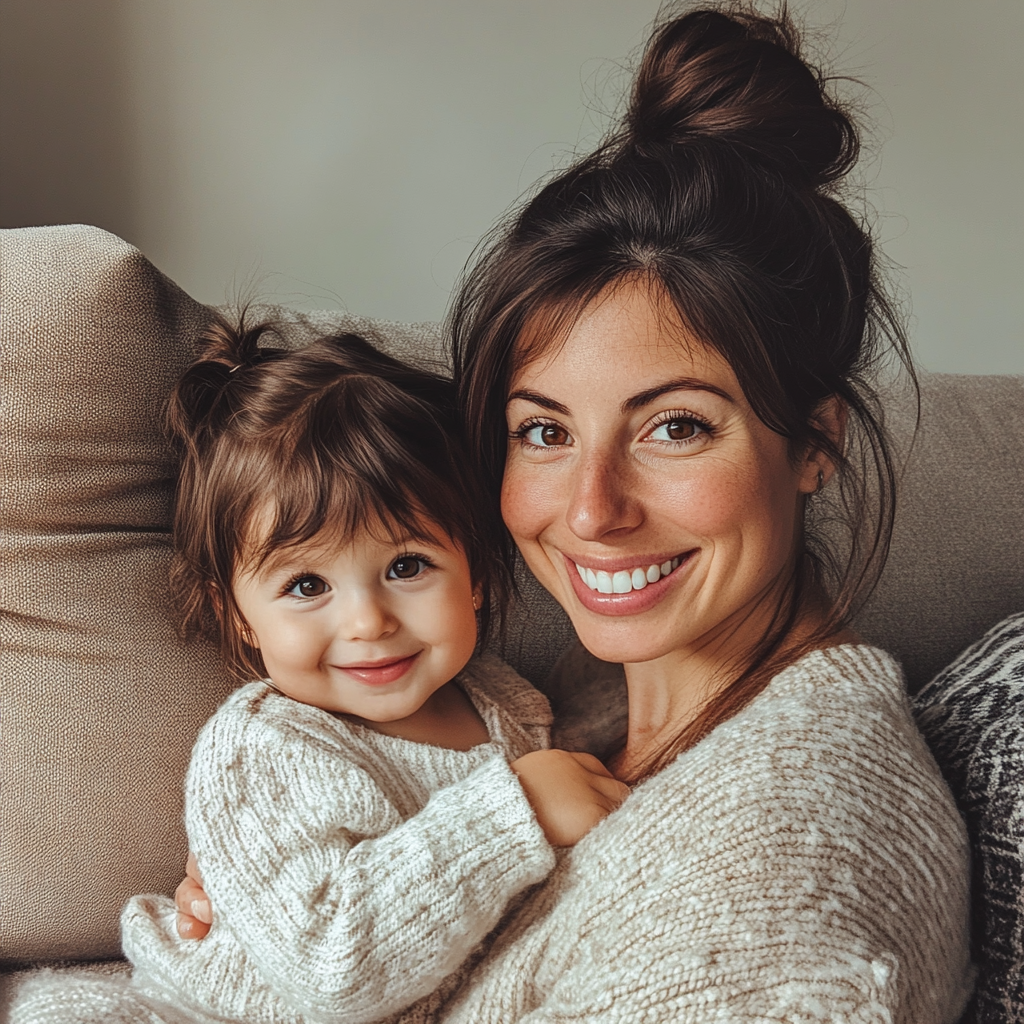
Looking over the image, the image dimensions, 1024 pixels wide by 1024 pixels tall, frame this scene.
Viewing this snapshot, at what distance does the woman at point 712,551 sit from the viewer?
0.79 meters

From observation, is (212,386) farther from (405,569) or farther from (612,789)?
(612,789)

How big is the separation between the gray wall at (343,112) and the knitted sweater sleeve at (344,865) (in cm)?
155

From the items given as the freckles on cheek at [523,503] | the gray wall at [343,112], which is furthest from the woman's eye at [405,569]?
the gray wall at [343,112]

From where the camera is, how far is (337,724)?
3.70ft

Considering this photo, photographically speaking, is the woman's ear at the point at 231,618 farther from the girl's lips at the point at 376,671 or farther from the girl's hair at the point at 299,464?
the girl's lips at the point at 376,671

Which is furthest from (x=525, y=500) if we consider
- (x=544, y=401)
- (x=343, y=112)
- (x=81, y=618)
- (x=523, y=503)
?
(x=343, y=112)

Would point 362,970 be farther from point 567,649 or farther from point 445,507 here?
point 567,649

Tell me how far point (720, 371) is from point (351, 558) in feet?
1.43

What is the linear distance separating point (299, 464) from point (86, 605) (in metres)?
0.33

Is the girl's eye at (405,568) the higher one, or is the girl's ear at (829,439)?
the girl's ear at (829,439)

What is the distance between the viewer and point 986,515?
1.68 meters

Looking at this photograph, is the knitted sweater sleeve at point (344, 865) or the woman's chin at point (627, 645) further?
the woman's chin at point (627, 645)

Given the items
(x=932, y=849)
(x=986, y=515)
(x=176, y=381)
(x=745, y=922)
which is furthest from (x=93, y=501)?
(x=986, y=515)

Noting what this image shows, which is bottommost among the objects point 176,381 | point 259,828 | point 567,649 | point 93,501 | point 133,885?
point 133,885
